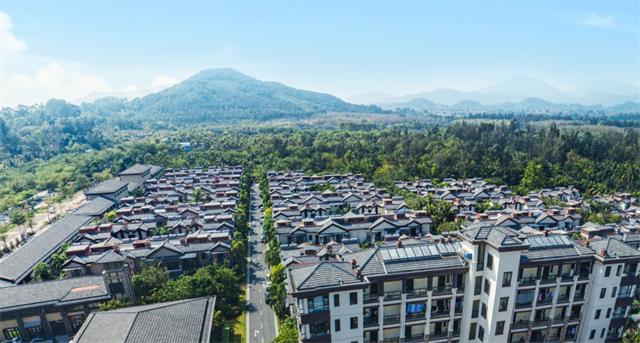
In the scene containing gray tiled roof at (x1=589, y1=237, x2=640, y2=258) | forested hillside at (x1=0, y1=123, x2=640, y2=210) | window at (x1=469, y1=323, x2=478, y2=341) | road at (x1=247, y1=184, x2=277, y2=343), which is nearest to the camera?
gray tiled roof at (x1=589, y1=237, x2=640, y2=258)

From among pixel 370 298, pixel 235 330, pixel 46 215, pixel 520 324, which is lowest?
pixel 46 215

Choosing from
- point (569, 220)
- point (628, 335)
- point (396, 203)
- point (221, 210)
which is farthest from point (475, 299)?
point (221, 210)

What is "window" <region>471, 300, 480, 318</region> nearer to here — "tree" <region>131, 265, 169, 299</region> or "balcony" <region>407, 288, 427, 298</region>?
"balcony" <region>407, 288, 427, 298</region>

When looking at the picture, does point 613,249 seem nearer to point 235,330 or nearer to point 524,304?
point 524,304

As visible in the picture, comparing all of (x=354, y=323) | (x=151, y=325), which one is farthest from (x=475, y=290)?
(x=151, y=325)

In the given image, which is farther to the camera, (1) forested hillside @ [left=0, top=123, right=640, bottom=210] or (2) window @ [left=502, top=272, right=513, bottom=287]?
(1) forested hillside @ [left=0, top=123, right=640, bottom=210]

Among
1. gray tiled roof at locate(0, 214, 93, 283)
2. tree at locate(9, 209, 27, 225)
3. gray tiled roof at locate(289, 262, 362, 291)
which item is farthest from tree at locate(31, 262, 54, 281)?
gray tiled roof at locate(289, 262, 362, 291)
